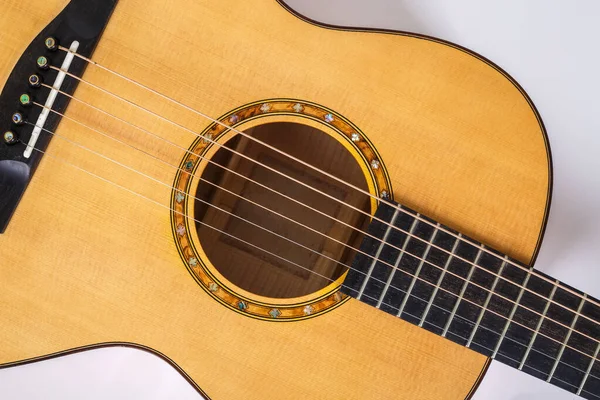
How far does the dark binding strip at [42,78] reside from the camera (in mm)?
980

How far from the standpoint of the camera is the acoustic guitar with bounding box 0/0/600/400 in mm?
998

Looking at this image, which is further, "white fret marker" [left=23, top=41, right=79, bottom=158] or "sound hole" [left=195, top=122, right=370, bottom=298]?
"sound hole" [left=195, top=122, right=370, bottom=298]

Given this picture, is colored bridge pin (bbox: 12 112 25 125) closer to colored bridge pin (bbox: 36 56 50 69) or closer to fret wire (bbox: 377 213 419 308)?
colored bridge pin (bbox: 36 56 50 69)

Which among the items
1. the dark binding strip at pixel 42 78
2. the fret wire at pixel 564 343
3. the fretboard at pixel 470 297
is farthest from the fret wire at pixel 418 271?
the dark binding strip at pixel 42 78

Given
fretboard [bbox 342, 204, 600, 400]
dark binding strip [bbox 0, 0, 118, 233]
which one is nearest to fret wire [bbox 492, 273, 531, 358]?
fretboard [bbox 342, 204, 600, 400]

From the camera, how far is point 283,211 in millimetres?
1347

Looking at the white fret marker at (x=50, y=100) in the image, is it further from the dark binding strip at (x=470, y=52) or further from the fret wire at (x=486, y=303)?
the fret wire at (x=486, y=303)

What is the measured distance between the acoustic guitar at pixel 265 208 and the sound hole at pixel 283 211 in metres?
0.26

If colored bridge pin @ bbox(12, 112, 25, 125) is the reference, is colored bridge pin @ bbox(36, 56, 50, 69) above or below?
above

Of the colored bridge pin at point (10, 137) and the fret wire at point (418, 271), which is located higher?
the fret wire at point (418, 271)

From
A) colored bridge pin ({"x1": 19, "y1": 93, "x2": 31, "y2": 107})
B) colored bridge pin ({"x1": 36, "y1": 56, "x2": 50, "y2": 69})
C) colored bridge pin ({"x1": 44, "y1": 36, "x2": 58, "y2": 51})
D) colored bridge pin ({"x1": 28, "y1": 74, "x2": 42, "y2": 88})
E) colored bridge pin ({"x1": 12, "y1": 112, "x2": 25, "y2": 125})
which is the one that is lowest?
colored bridge pin ({"x1": 12, "y1": 112, "x2": 25, "y2": 125})

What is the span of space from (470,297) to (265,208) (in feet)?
1.31

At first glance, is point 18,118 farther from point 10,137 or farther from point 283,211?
point 283,211

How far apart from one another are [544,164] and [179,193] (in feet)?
2.20
